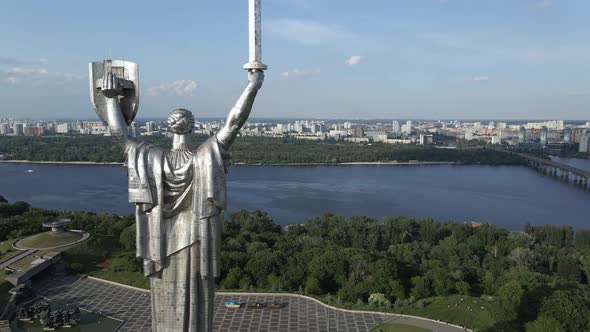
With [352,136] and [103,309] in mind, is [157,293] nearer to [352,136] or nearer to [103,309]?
[103,309]

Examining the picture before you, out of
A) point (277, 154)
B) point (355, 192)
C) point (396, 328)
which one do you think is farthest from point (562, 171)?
point (396, 328)

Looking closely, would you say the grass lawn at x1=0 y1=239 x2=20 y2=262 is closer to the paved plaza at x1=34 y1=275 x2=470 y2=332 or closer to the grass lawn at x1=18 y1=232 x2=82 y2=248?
the grass lawn at x1=18 y1=232 x2=82 y2=248

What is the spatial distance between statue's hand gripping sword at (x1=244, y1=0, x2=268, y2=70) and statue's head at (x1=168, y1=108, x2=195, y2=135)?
2.41ft

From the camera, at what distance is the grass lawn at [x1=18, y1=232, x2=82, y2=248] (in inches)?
592

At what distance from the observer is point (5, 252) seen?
47.8 feet

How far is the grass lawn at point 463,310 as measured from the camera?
33.8ft

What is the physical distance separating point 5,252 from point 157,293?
13.1 meters

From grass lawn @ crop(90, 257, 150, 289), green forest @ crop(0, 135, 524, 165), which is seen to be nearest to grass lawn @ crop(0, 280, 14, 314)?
grass lawn @ crop(90, 257, 150, 289)

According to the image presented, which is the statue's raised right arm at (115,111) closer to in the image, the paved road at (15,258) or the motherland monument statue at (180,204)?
the motherland monument statue at (180,204)

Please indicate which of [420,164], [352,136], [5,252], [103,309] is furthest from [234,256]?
[352,136]

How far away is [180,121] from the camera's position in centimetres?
398

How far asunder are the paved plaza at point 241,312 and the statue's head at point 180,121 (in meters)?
7.05

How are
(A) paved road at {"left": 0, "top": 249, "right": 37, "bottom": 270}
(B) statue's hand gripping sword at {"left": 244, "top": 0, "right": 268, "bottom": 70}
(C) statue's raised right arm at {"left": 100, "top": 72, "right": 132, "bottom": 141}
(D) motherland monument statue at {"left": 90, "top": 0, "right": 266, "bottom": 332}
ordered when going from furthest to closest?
(A) paved road at {"left": 0, "top": 249, "right": 37, "bottom": 270} → (C) statue's raised right arm at {"left": 100, "top": 72, "right": 132, "bottom": 141} → (D) motherland monument statue at {"left": 90, "top": 0, "right": 266, "bottom": 332} → (B) statue's hand gripping sword at {"left": 244, "top": 0, "right": 268, "bottom": 70}

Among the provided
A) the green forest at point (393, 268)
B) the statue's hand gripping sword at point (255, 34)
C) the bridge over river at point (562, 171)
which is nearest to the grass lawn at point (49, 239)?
the green forest at point (393, 268)
